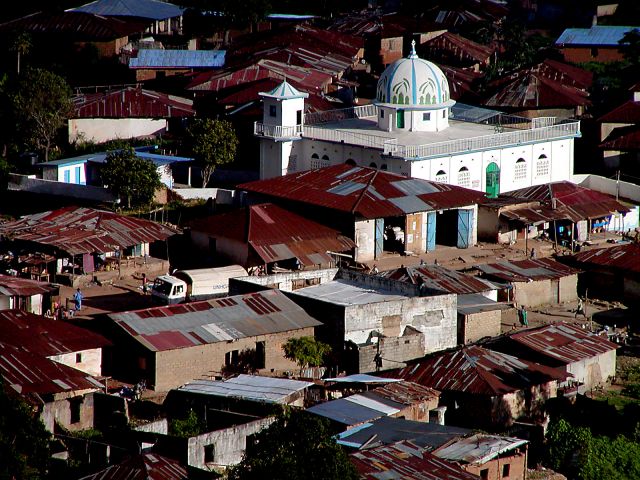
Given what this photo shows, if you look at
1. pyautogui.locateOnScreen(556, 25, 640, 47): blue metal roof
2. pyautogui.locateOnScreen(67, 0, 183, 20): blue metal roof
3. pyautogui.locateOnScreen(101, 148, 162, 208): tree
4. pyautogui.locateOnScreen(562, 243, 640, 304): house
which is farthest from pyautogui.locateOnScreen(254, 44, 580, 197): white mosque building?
pyautogui.locateOnScreen(556, 25, 640, 47): blue metal roof

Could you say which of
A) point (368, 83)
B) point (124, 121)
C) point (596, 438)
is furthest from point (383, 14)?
point (596, 438)

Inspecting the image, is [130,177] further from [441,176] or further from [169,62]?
[169,62]

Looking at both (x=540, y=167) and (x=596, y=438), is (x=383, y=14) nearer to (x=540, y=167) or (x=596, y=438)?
(x=540, y=167)

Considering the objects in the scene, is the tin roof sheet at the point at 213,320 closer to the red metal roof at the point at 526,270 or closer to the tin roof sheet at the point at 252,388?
the tin roof sheet at the point at 252,388

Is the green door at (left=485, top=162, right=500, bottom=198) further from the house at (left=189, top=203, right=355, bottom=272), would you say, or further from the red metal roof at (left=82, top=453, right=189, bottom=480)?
the red metal roof at (left=82, top=453, right=189, bottom=480)

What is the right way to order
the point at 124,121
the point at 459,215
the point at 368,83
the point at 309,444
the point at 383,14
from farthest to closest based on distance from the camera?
1. the point at 383,14
2. the point at 368,83
3. the point at 124,121
4. the point at 459,215
5. the point at 309,444
